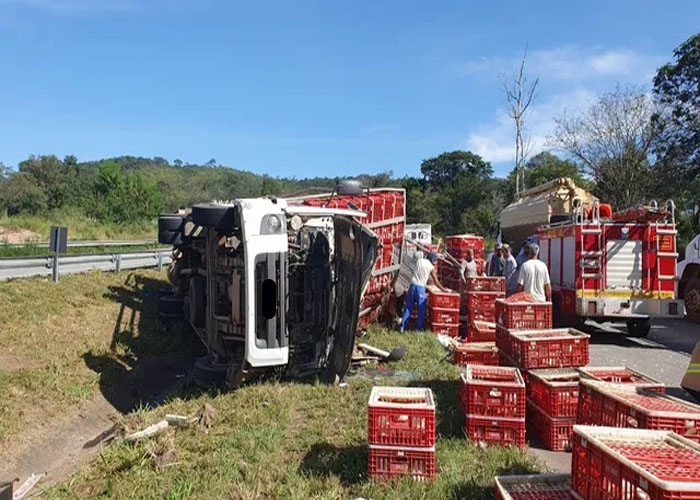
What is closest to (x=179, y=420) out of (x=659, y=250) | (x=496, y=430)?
(x=496, y=430)

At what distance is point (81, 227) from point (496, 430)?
106 ft

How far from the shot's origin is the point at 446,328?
35.3ft

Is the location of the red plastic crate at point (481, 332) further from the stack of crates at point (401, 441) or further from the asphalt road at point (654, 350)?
the stack of crates at point (401, 441)

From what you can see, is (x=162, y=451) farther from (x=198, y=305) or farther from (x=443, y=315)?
(x=443, y=315)

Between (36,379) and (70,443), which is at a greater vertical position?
(36,379)

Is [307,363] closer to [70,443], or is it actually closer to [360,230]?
[360,230]

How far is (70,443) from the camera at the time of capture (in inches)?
265

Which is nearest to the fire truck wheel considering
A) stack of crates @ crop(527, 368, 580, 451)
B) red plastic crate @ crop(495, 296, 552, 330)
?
red plastic crate @ crop(495, 296, 552, 330)

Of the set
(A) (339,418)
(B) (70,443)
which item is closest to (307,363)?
(A) (339,418)

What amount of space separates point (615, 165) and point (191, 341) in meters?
23.5

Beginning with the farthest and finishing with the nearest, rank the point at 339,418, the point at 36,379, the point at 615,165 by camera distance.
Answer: the point at 615,165 → the point at 36,379 → the point at 339,418

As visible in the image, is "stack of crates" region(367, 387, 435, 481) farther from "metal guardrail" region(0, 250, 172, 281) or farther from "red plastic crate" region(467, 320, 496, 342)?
"metal guardrail" region(0, 250, 172, 281)

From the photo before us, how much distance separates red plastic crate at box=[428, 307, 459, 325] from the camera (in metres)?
10.7

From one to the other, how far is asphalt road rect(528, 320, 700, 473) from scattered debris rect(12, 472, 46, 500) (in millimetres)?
7487
